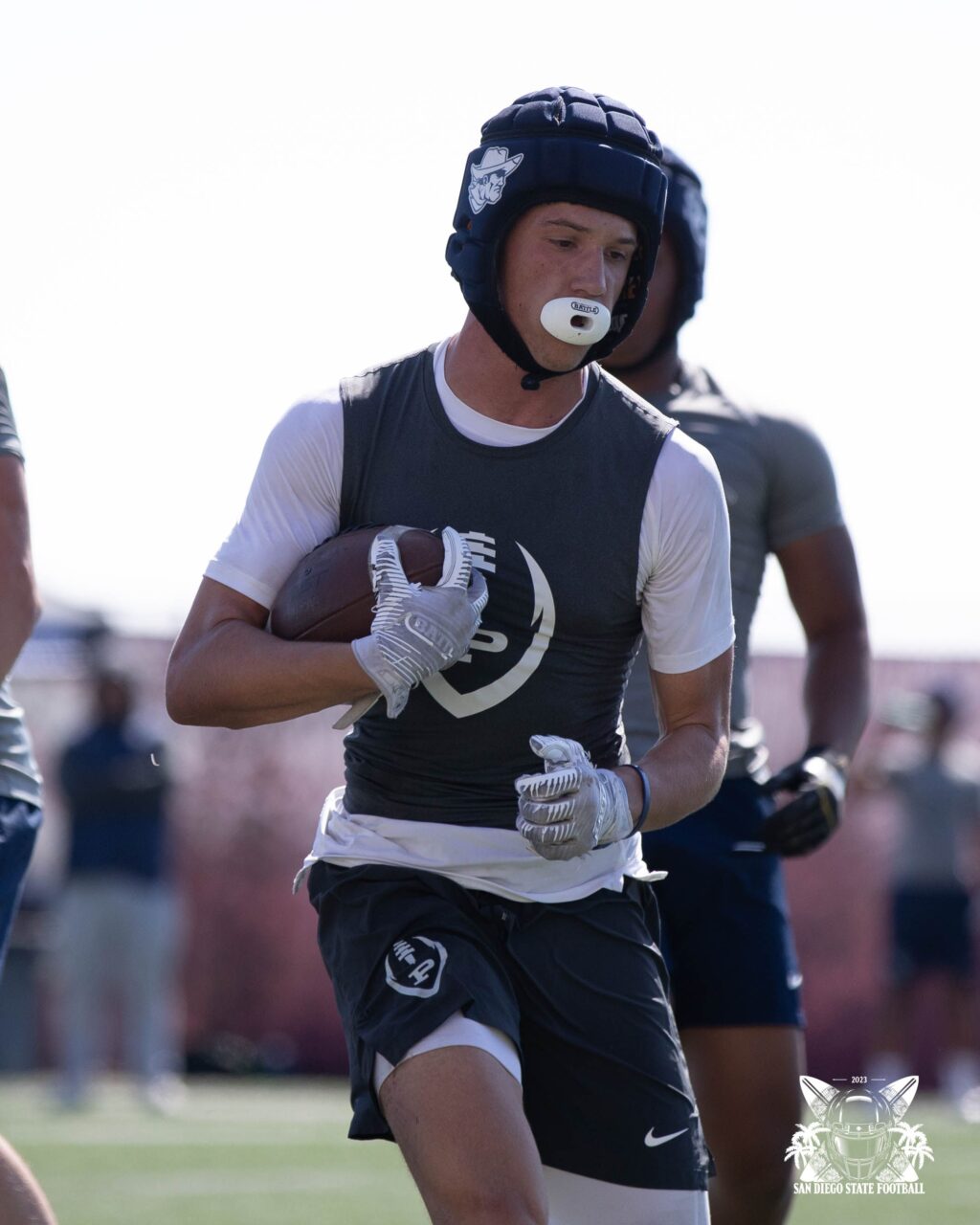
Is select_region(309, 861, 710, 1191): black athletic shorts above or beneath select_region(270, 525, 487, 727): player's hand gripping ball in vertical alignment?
beneath

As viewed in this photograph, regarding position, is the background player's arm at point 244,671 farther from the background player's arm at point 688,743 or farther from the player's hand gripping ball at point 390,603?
the background player's arm at point 688,743

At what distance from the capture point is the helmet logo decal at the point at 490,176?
3.67m

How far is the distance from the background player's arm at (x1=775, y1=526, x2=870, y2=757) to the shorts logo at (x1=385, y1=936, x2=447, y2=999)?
5.79 feet

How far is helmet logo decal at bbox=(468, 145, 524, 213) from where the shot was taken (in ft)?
12.0

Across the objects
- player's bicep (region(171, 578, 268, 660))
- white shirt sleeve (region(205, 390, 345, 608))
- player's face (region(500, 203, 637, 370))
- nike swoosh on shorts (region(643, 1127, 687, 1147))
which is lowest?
nike swoosh on shorts (region(643, 1127, 687, 1147))

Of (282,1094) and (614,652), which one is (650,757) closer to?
(614,652)

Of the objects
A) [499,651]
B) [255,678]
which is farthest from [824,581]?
[255,678]

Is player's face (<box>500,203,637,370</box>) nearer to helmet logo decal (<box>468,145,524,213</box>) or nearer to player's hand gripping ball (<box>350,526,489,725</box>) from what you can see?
helmet logo decal (<box>468,145,524,213</box>)

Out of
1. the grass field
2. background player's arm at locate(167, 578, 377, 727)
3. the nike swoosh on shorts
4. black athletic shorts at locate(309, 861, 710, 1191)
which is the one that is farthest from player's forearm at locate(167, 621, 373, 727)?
the grass field

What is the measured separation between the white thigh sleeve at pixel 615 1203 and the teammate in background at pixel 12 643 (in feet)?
3.11

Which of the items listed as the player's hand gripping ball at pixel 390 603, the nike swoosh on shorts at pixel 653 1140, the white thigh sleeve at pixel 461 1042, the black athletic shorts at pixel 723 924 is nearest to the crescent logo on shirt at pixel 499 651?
the player's hand gripping ball at pixel 390 603

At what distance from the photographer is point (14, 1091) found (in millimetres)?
12227

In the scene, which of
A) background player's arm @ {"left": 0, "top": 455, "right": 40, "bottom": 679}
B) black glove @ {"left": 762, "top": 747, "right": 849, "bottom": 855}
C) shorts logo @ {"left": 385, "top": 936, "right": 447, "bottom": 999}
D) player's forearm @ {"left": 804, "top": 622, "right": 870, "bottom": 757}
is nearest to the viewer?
shorts logo @ {"left": 385, "top": 936, "right": 447, "bottom": 999}

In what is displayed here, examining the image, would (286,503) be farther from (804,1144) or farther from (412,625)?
(804,1144)
